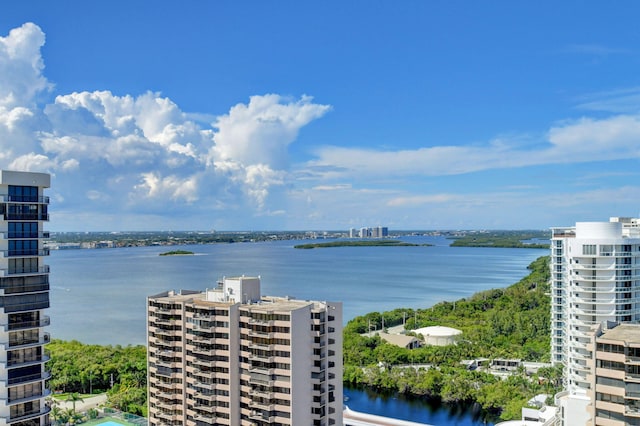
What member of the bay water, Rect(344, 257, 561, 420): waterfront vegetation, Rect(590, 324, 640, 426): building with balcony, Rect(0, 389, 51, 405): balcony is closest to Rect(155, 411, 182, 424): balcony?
Rect(0, 389, 51, 405): balcony

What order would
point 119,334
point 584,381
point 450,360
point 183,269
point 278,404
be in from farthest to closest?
point 183,269
point 119,334
point 450,360
point 584,381
point 278,404

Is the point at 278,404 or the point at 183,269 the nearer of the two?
the point at 278,404

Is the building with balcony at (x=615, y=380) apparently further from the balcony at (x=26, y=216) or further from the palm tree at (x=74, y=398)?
the palm tree at (x=74, y=398)

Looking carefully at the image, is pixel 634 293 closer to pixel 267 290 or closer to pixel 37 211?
pixel 37 211

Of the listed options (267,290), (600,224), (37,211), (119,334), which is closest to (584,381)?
(600,224)

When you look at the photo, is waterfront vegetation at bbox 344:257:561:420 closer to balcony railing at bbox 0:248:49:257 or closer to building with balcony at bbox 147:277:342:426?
building with balcony at bbox 147:277:342:426

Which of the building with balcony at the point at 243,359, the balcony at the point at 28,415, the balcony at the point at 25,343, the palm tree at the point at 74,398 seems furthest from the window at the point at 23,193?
the palm tree at the point at 74,398

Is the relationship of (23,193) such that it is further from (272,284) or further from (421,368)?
(272,284)
